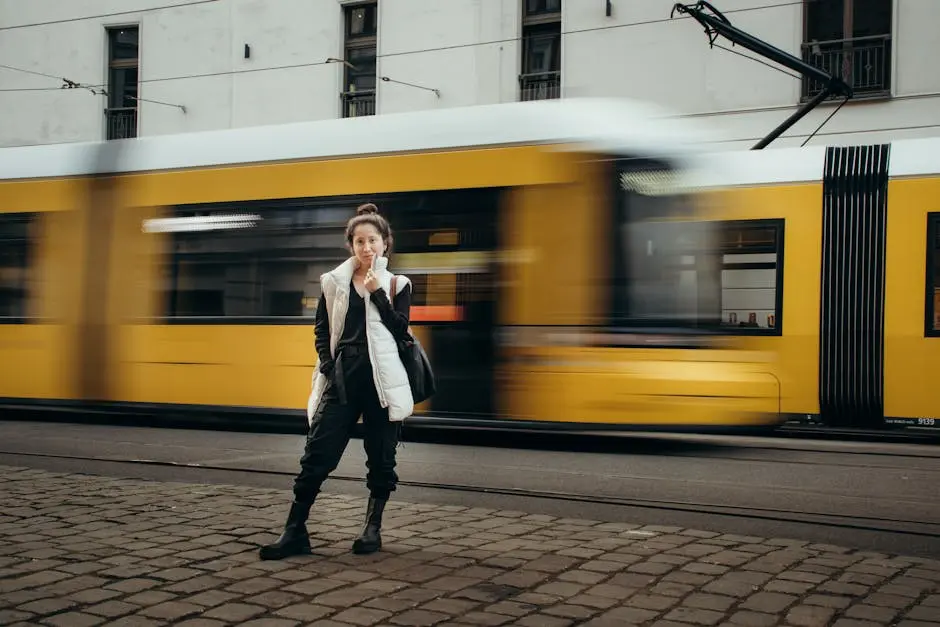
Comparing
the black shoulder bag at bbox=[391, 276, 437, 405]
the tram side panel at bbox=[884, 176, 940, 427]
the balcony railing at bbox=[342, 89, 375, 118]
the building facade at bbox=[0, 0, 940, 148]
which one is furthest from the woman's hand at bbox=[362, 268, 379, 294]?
the balcony railing at bbox=[342, 89, 375, 118]

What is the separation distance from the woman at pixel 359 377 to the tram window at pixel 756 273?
6.89 meters

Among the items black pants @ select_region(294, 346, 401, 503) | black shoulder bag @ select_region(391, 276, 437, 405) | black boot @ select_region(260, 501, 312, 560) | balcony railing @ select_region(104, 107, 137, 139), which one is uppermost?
balcony railing @ select_region(104, 107, 137, 139)

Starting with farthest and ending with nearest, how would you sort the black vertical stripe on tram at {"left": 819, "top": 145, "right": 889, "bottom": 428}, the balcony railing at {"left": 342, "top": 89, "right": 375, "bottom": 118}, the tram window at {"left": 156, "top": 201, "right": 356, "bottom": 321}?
1. the balcony railing at {"left": 342, "top": 89, "right": 375, "bottom": 118}
2. the black vertical stripe on tram at {"left": 819, "top": 145, "right": 889, "bottom": 428}
3. the tram window at {"left": 156, "top": 201, "right": 356, "bottom": 321}

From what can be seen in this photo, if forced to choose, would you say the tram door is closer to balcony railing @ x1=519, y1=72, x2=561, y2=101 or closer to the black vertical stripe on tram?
the black vertical stripe on tram

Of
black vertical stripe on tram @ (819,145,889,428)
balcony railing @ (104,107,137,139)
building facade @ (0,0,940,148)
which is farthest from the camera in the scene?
balcony railing @ (104,107,137,139)

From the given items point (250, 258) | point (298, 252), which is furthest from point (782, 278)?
point (250, 258)

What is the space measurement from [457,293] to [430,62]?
40.5 feet

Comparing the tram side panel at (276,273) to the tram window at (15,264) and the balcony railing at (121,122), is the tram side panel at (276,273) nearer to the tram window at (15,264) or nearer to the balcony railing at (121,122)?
the tram window at (15,264)

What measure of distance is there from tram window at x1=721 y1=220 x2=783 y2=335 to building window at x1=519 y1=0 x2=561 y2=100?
9471 millimetres

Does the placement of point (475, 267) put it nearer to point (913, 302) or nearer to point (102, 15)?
point (913, 302)

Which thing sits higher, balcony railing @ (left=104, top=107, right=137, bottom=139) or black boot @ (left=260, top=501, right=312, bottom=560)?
balcony railing @ (left=104, top=107, right=137, bottom=139)

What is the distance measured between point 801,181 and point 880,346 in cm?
186

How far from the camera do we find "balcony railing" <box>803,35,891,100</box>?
1767 cm

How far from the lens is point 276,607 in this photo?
13.1 feet
